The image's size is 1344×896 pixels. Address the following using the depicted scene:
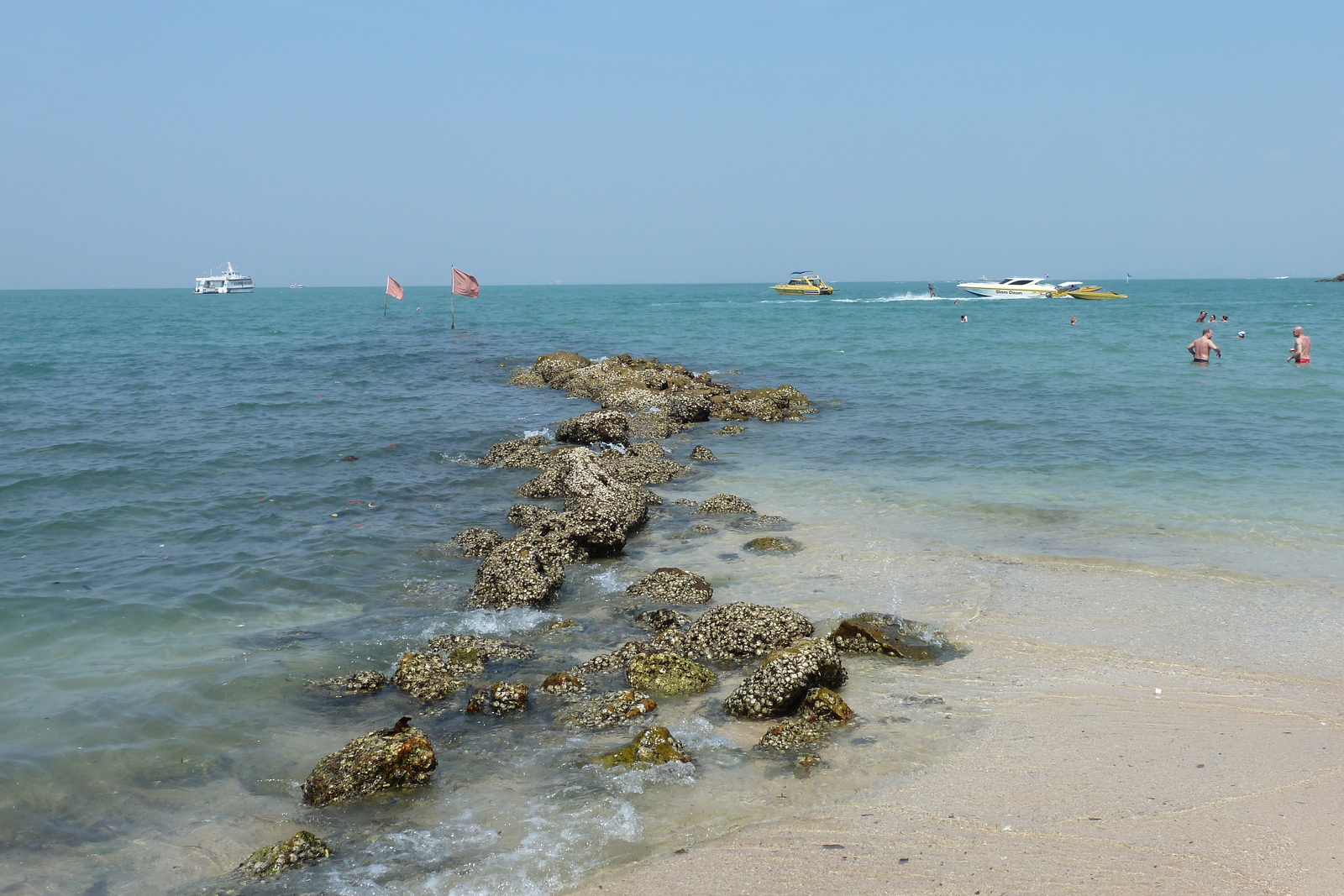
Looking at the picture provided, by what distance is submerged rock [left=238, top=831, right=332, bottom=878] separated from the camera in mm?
5000

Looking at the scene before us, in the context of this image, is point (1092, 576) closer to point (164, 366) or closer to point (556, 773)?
point (556, 773)

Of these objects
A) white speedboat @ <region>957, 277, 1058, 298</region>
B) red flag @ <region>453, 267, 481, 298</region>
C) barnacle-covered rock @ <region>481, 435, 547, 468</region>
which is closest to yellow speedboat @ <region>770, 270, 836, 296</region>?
white speedboat @ <region>957, 277, 1058, 298</region>

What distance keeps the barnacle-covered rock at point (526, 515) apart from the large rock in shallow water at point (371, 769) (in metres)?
6.18

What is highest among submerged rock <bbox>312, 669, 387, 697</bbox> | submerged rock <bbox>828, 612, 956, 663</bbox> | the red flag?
the red flag

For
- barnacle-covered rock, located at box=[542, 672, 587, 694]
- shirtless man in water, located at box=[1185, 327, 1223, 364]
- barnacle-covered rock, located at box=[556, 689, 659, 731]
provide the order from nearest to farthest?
1. barnacle-covered rock, located at box=[556, 689, 659, 731]
2. barnacle-covered rock, located at box=[542, 672, 587, 694]
3. shirtless man in water, located at box=[1185, 327, 1223, 364]

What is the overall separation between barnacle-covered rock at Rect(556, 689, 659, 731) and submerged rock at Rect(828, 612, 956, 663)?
1.91 meters

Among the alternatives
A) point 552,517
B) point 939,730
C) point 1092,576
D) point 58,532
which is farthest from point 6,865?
point 1092,576

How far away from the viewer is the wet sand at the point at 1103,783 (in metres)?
4.74

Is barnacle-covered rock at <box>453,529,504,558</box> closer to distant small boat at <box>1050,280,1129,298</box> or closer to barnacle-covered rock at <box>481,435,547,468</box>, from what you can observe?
barnacle-covered rock at <box>481,435,547,468</box>

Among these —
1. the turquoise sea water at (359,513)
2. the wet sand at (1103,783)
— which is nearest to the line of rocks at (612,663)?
the turquoise sea water at (359,513)

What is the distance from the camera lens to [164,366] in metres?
34.4

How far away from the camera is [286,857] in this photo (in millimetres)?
5051

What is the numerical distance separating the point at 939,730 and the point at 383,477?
11.8m

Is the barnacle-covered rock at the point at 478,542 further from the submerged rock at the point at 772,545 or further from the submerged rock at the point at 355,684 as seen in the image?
the submerged rock at the point at 355,684
